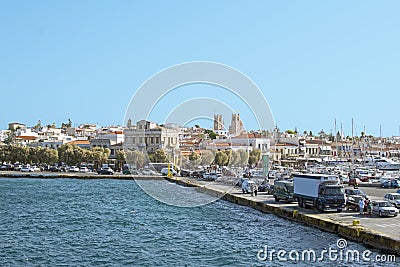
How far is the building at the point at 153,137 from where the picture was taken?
8538cm

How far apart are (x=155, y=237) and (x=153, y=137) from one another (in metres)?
62.4

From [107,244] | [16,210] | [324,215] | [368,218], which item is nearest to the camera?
[107,244]

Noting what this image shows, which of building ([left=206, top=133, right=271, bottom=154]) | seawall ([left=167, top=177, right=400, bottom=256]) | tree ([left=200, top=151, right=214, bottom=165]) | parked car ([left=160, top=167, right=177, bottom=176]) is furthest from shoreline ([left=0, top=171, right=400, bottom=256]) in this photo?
building ([left=206, top=133, right=271, bottom=154])

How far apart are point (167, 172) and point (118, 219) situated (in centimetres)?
4080

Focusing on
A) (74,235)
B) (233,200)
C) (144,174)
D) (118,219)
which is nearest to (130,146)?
(144,174)

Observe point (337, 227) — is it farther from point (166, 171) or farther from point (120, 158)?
point (120, 158)

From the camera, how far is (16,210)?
3469 cm

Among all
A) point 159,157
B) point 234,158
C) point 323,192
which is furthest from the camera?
point 234,158

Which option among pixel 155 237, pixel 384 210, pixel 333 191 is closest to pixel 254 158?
pixel 333 191

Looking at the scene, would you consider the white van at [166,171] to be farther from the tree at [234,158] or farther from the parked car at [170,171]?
the tree at [234,158]

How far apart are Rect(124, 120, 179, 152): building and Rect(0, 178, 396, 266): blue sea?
47.6 meters

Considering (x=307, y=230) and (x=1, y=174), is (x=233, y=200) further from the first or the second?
(x=1, y=174)

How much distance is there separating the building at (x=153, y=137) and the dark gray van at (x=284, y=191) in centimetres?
5097

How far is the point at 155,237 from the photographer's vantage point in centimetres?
2441
